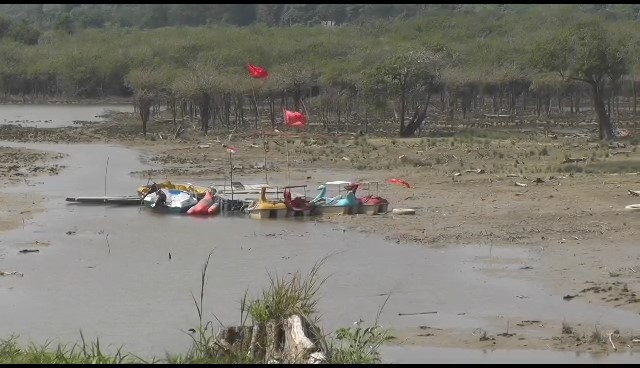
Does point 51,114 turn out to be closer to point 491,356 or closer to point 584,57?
point 584,57

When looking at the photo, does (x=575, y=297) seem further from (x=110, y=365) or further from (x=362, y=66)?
(x=362, y=66)

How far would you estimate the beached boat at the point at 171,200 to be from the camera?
27.8m

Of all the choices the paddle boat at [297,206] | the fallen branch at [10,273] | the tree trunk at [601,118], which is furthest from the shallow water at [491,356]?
the tree trunk at [601,118]

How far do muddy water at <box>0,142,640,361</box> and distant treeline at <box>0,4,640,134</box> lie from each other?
20.7 m

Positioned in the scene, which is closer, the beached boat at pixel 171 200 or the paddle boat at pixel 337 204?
the paddle boat at pixel 337 204

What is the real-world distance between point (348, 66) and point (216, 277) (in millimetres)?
42411

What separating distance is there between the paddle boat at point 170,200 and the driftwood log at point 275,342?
52.8ft

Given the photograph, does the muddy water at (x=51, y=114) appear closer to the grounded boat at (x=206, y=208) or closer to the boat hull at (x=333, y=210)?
the grounded boat at (x=206, y=208)

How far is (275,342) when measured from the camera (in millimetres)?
11344

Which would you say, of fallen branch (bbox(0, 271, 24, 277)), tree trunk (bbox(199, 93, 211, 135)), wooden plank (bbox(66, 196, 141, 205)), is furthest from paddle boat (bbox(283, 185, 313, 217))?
tree trunk (bbox(199, 93, 211, 135))

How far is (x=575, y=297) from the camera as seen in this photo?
17.9 metres

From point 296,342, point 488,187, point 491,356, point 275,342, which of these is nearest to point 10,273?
point 491,356

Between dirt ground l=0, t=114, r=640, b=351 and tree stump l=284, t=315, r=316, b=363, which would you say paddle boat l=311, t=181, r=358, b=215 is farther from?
tree stump l=284, t=315, r=316, b=363

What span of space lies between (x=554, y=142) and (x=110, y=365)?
33.5 m
